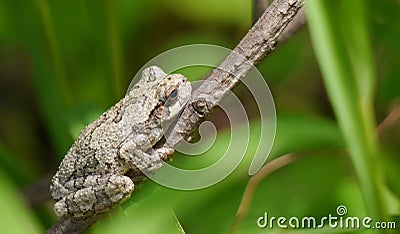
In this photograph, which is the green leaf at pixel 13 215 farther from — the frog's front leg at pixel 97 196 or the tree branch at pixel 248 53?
the tree branch at pixel 248 53

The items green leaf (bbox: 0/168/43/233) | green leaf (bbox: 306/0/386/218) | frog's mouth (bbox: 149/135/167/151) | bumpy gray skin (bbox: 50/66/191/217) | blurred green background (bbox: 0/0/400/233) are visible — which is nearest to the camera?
green leaf (bbox: 306/0/386/218)

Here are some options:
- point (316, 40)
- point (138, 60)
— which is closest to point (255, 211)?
point (316, 40)

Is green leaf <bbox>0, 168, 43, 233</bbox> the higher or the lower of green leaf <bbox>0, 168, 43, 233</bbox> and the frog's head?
the lower

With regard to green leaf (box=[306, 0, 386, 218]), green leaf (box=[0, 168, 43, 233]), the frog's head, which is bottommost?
green leaf (box=[0, 168, 43, 233])

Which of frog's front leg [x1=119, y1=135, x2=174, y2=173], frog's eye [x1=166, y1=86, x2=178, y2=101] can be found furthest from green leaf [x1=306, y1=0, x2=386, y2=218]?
frog's eye [x1=166, y1=86, x2=178, y2=101]

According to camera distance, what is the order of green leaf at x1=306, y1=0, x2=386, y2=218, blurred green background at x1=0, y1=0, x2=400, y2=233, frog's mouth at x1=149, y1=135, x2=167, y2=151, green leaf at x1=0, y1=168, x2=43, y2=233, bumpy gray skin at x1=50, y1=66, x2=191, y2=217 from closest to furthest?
green leaf at x1=306, y1=0, x2=386, y2=218 < blurred green background at x1=0, y1=0, x2=400, y2=233 < green leaf at x1=0, y1=168, x2=43, y2=233 < bumpy gray skin at x1=50, y1=66, x2=191, y2=217 < frog's mouth at x1=149, y1=135, x2=167, y2=151

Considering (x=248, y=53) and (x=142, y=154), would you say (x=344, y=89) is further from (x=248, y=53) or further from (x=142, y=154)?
(x=142, y=154)

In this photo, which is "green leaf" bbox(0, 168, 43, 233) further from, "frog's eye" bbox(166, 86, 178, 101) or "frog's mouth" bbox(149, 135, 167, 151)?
"frog's eye" bbox(166, 86, 178, 101)

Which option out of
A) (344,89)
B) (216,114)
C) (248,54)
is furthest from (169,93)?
(216,114)

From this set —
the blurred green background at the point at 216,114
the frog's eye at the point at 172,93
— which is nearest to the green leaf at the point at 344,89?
the blurred green background at the point at 216,114
